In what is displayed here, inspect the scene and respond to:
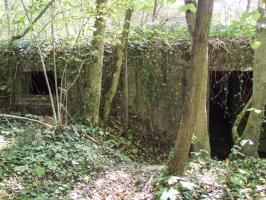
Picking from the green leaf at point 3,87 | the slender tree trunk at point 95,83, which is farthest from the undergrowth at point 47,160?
the green leaf at point 3,87

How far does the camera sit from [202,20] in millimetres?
3367

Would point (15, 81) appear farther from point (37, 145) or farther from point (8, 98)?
Result: point (37, 145)

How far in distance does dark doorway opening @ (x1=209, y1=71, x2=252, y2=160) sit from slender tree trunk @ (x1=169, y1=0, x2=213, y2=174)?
4.84 meters

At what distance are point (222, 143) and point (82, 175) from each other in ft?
20.3

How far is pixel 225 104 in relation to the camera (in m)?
9.72

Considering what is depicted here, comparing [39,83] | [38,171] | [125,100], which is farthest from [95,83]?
[38,171]

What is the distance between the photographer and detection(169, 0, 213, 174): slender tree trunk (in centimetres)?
336

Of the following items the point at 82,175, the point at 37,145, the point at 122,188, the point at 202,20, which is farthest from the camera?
the point at 37,145

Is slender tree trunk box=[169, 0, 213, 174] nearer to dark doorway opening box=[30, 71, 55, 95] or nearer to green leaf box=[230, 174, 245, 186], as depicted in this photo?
green leaf box=[230, 174, 245, 186]

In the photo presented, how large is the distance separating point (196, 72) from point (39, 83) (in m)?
6.26

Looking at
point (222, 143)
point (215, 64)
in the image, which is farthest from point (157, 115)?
point (222, 143)

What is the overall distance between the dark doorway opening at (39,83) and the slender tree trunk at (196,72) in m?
5.48

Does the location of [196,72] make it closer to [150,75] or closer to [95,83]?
[95,83]

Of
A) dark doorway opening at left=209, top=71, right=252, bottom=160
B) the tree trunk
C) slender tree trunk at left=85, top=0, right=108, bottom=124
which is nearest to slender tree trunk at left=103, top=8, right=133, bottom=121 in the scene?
slender tree trunk at left=85, top=0, right=108, bottom=124
